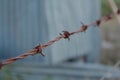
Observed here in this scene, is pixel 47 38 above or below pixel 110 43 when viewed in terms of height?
below

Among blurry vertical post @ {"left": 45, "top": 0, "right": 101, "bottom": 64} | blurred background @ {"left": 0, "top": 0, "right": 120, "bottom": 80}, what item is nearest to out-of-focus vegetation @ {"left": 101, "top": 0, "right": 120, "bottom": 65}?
blurry vertical post @ {"left": 45, "top": 0, "right": 101, "bottom": 64}

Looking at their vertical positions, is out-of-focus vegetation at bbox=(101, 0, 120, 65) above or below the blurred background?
above

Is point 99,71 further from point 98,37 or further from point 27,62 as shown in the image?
point 98,37

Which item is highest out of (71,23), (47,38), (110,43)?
(110,43)

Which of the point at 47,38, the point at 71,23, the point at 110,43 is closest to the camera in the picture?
the point at 47,38

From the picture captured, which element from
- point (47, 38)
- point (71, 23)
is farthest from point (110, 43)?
point (47, 38)

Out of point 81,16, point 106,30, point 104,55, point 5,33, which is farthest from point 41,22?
point 106,30

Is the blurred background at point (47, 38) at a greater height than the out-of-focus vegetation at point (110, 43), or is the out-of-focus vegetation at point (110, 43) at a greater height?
the out-of-focus vegetation at point (110, 43)

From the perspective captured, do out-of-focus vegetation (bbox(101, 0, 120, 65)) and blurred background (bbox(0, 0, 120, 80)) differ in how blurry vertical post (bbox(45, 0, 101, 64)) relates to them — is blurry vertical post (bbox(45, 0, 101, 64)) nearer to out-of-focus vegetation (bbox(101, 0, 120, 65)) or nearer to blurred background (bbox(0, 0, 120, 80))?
blurred background (bbox(0, 0, 120, 80))

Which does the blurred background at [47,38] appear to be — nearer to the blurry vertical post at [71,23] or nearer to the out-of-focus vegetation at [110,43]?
the blurry vertical post at [71,23]

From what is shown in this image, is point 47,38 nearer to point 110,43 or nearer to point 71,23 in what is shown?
point 71,23

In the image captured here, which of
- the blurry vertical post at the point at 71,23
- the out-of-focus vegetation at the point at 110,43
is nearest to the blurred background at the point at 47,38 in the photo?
the blurry vertical post at the point at 71,23
